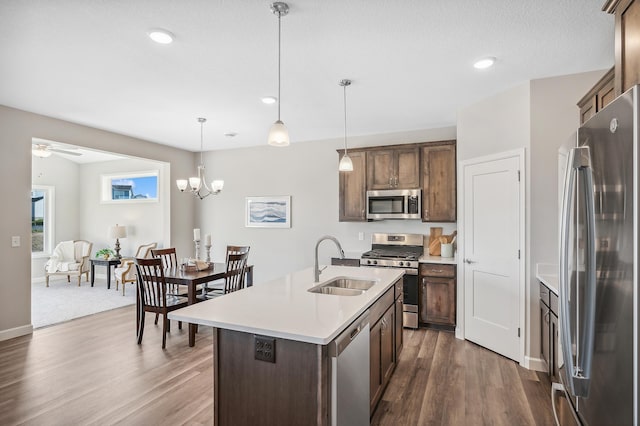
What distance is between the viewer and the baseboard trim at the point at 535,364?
3229 millimetres

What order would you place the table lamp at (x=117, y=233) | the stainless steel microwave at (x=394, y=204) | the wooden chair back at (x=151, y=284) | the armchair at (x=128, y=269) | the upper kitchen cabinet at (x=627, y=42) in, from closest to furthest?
the upper kitchen cabinet at (x=627, y=42)
the wooden chair back at (x=151, y=284)
the stainless steel microwave at (x=394, y=204)
the armchair at (x=128, y=269)
the table lamp at (x=117, y=233)

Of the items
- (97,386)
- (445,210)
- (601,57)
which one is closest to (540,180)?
(601,57)

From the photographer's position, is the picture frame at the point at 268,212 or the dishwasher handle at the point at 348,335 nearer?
the dishwasher handle at the point at 348,335

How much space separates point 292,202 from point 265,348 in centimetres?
440

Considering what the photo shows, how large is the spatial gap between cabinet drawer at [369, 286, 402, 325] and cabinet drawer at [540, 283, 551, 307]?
1.27m

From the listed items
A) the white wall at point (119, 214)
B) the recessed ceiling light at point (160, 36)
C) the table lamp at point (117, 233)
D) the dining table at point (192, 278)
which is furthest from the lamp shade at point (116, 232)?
the recessed ceiling light at point (160, 36)

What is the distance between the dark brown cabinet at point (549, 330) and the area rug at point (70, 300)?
574cm

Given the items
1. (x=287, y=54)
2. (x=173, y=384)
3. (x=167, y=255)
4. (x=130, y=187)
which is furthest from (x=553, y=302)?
(x=130, y=187)

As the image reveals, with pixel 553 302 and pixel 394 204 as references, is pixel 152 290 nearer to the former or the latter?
pixel 394 204

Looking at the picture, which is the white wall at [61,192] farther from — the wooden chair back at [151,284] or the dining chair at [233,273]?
the dining chair at [233,273]

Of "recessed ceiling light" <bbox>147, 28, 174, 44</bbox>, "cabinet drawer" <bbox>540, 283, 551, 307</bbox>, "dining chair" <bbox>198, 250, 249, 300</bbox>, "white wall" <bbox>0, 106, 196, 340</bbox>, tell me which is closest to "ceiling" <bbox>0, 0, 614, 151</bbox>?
"recessed ceiling light" <bbox>147, 28, 174, 44</bbox>

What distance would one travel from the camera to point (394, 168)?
4.96 m

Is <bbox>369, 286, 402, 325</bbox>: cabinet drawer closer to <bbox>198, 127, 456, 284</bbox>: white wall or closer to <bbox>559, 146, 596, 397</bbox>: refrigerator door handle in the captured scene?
<bbox>559, 146, 596, 397</bbox>: refrigerator door handle

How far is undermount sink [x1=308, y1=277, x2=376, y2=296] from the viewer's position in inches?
110
